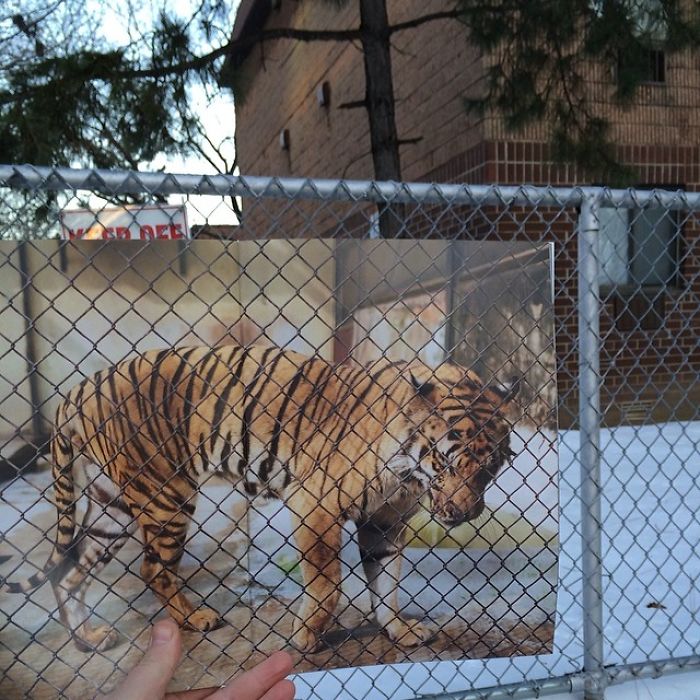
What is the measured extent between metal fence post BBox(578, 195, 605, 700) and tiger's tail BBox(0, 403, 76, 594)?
1.53m

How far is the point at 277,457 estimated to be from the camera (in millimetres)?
2090

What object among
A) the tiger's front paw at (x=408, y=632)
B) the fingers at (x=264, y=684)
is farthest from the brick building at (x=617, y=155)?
the fingers at (x=264, y=684)

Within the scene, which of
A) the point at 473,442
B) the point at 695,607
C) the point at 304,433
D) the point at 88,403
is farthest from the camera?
the point at 695,607

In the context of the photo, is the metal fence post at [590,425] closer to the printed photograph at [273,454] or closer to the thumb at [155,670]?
the printed photograph at [273,454]

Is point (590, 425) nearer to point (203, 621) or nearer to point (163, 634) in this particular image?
point (203, 621)

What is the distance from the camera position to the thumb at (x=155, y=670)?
3.63 feet

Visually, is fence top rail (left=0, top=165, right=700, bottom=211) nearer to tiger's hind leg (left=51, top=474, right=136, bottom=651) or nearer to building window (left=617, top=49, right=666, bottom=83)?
tiger's hind leg (left=51, top=474, right=136, bottom=651)

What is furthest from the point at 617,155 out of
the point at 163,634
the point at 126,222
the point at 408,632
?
the point at 163,634

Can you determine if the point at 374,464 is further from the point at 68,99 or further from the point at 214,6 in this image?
the point at 214,6

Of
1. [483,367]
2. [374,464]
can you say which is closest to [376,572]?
[374,464]

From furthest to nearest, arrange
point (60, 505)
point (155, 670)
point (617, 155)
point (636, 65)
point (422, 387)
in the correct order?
point (617, 155), point (636, 65), point (422, 387), point (60, 505), point (155, 670)

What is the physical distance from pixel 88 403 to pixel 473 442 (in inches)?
45.0

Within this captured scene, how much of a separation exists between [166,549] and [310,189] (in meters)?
1.09

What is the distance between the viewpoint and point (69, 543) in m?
1.97
